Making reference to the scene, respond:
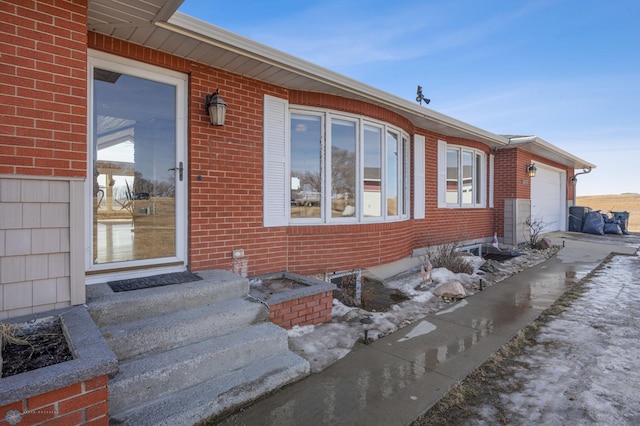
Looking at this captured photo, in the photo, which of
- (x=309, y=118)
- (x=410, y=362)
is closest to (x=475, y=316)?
(x=410, y=362)

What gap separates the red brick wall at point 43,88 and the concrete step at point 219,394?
1832 mm

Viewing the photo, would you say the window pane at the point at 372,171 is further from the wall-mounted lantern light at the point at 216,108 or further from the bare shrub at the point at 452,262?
the wall-mounted lantern light at the point at 216,108

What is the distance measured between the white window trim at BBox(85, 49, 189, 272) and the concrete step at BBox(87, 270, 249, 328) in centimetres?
39

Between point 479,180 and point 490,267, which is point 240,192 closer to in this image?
point 490,267

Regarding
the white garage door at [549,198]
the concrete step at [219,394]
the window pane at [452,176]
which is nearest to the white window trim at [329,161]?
the concrete step at [219,394]

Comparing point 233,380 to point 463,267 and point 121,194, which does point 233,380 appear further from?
point 463,267

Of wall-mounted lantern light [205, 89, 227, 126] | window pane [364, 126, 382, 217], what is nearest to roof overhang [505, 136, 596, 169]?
window pane [364, 126, 382, 217]

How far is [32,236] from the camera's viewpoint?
2.50m

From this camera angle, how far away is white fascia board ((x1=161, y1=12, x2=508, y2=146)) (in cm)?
323

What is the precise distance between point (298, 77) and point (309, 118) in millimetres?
816

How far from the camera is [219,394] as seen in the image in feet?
7.53

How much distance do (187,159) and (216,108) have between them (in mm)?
672

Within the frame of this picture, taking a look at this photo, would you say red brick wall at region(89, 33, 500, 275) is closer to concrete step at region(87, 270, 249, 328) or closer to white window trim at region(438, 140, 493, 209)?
concrete step at region(87, 270, 249, 328)

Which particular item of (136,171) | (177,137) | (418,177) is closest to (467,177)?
(418,177)
